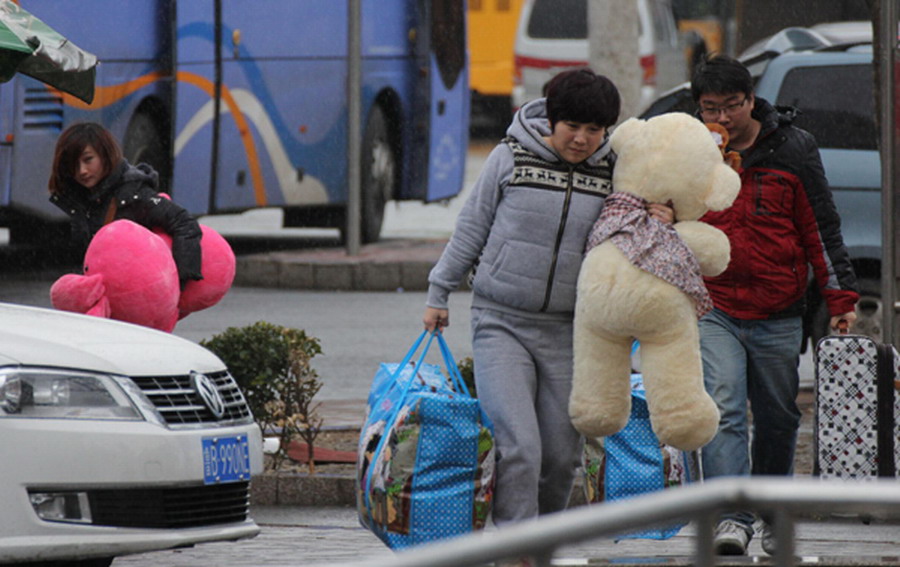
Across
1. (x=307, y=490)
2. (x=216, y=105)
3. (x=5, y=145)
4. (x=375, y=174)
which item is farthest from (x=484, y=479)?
(x=375, y=174)

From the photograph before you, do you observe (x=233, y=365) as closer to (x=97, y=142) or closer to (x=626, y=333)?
(x=97, y=142)

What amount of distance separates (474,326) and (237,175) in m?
10.8

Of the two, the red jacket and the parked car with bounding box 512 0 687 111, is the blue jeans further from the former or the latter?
the parked car with bounding box 512 0 687 111

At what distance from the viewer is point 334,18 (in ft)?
→ 56.3

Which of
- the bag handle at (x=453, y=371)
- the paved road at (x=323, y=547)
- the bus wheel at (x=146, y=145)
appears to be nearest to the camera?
the paved road at (x=323, y=547)

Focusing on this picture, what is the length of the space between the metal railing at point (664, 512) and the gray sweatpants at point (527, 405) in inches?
114

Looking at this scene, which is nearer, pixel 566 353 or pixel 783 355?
→ pixel 566 353

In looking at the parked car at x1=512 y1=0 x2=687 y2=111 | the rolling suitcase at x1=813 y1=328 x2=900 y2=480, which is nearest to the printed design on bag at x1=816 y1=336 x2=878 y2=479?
the rolling suitcase at x1=813 y1=328 x2=900 y2=480

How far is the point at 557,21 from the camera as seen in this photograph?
31500mm

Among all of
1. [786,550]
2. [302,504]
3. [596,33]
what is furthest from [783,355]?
[596,33]

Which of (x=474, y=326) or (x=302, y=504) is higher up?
(x=474, y=326)

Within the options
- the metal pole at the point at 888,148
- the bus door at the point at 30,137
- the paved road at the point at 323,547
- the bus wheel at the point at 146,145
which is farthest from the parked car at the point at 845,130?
the bus wheel at the point at 146,145

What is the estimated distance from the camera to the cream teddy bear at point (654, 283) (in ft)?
17.5

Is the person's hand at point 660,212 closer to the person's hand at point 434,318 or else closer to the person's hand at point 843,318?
the person's hand at point 434,318
